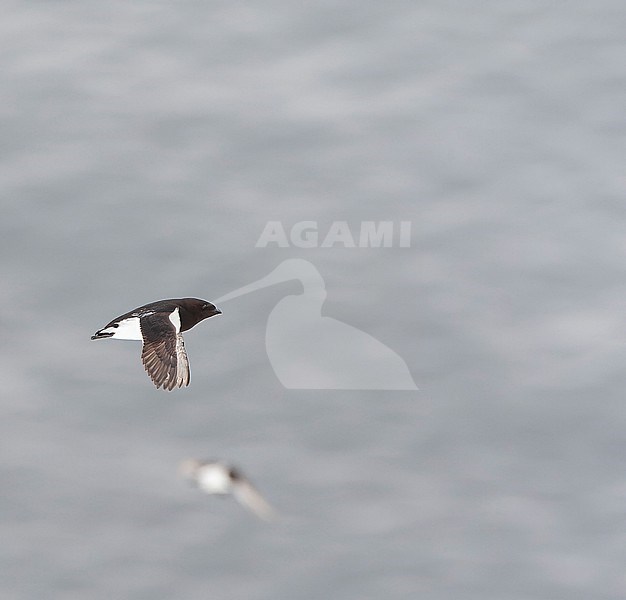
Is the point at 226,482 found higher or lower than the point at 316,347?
lower

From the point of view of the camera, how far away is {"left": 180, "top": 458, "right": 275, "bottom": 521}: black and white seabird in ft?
72.6

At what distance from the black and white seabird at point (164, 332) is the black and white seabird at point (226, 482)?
4.27ft

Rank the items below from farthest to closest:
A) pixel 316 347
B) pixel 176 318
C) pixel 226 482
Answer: pixel 316 347
pixel 176 318
pixel 226 482

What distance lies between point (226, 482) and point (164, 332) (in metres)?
2.29

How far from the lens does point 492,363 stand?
89.2ft

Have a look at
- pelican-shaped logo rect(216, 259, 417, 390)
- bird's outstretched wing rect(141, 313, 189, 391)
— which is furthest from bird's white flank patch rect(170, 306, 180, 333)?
pelican-shaped logo rect(216, 259, 417, 390)

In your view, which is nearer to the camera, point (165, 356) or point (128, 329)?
point (165, 356)

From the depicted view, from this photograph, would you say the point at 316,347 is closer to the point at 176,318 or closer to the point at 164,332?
the point at 176,318

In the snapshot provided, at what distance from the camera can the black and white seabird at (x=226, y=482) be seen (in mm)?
22125

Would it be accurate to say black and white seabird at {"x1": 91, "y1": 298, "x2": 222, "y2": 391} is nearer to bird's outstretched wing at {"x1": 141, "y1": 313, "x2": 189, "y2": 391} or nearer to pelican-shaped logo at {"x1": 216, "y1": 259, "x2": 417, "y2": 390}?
bird's outstretched wing at {"x1": 141, "y1": 313, "x2": 189, "y2": 391}

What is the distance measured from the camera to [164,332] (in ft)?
76.0

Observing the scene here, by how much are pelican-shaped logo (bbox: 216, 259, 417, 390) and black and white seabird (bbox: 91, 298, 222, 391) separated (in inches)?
112

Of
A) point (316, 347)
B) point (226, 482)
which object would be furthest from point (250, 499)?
point (316, 347)

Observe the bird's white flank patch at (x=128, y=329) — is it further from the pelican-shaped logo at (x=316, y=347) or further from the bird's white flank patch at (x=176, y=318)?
the pelican-shaped logo at (x=316, y=347)
